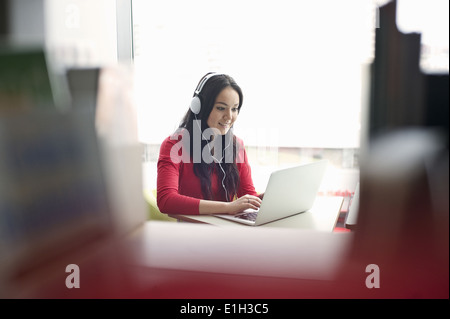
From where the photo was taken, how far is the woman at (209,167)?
92cm

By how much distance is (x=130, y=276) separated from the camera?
47cm

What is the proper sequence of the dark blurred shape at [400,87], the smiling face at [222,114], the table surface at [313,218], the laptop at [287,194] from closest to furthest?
the dark blurred shape at [400,87] → the table surface at [313,218] → the laptop at [287,194] → the smiling face at [222,114]

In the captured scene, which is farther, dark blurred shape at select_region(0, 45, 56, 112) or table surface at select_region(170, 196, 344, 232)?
table surface at select_region(170, 196, 344, 232)

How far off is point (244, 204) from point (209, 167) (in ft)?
0.74

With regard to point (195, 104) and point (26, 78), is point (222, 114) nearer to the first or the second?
point (195, 104)

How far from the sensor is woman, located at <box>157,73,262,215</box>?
917 millimetres

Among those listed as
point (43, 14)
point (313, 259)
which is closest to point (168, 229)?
point (313, 259)

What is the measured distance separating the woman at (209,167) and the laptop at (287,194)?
92mm

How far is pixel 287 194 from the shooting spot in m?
0.94

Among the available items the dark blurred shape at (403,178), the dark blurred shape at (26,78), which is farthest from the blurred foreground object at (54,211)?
the dark blurred shape at (403,178)

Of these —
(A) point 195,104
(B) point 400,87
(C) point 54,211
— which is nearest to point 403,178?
(B) point 400,87

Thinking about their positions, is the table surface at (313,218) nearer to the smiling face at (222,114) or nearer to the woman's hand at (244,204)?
the woman's hand at (244,204)

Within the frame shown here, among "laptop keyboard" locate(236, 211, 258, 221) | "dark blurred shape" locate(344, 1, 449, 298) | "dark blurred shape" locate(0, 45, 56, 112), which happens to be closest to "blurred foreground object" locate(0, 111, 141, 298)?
"dark blurred shape" locate(0, 45, 56, 112)

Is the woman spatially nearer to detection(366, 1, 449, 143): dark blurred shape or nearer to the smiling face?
the smiling face
